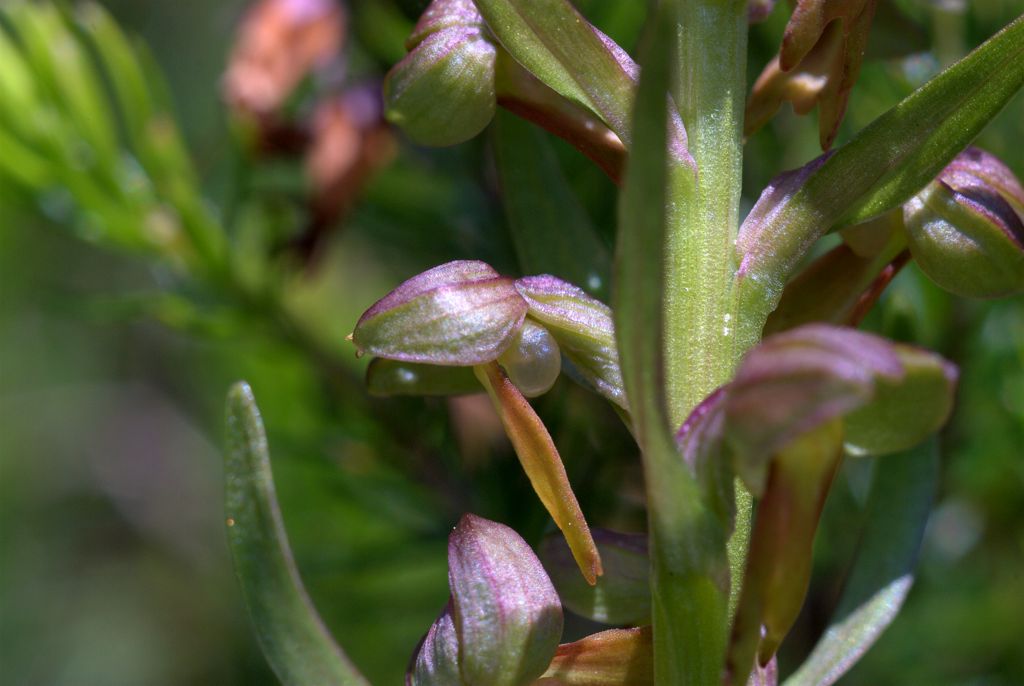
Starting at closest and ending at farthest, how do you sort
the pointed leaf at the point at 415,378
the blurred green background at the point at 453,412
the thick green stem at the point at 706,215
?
1. the thick green stem at the point at 706,215
2. the pointed leaf at the point at 415,378
3. the blurred green background at the point at 453,412

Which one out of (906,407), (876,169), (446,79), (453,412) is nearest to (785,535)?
(906,407)

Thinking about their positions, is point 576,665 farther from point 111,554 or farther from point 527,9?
point 111,554

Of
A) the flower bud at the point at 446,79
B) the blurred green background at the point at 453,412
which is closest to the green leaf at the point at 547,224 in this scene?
the flower bud at the point at 446,79

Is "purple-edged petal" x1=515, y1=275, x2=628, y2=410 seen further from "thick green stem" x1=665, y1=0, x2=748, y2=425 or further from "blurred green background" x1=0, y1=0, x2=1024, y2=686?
"blurred green background" x1=0, y1=0, x2=1024, y2=686

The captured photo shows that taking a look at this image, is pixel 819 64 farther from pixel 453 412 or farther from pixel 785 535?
pixel 453 412

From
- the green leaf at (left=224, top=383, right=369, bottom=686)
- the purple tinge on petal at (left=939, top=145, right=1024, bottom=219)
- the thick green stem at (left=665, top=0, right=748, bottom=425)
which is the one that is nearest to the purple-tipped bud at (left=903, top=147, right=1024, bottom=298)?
the purple tinge on petal at (left=939, top=145, right=1024, bottom=219)

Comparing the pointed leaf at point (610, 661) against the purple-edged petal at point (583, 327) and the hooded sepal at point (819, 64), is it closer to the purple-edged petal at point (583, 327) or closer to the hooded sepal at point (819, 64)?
the purple-edged petal at point (583, 327)
